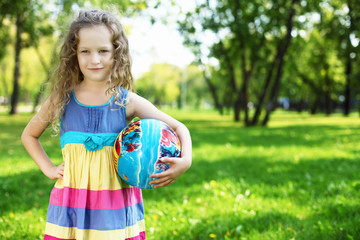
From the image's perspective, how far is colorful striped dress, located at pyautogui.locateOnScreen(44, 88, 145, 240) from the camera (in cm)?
222

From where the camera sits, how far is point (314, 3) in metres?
18.7

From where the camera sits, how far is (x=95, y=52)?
2.34 meters

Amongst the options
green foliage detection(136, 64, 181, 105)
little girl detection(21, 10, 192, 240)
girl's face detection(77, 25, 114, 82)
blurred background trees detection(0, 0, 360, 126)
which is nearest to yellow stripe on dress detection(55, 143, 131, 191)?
little girl detection(21, 10, 192, 240)

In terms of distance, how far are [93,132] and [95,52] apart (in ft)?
1.76

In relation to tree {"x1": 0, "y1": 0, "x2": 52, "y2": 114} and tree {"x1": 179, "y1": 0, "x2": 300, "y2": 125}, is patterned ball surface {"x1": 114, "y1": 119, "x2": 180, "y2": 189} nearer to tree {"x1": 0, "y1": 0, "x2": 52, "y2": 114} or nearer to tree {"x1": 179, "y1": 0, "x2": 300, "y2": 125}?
tree {"x1": 179, "y1": 0, "x2": 300, "y2": 125}

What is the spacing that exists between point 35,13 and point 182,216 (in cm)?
2766

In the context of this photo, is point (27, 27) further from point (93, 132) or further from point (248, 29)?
point (93, 132)

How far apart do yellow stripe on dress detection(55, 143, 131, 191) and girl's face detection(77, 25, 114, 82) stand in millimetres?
506

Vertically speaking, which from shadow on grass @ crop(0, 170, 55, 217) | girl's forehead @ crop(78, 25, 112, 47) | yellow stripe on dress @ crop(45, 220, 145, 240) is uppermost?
girl's forehead @ crop(78, 25, 112, 47)

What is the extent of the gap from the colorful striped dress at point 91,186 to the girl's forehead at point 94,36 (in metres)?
0.41

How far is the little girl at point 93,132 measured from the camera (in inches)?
88.2

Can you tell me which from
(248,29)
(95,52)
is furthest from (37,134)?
(248,29)

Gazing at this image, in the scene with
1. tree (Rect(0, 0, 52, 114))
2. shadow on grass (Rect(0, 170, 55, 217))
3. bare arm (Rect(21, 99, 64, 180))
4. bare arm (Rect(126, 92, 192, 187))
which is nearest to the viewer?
bare arm (Rect(126, 92, 192, 187))

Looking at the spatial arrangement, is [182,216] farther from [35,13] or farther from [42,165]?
[35,13]
